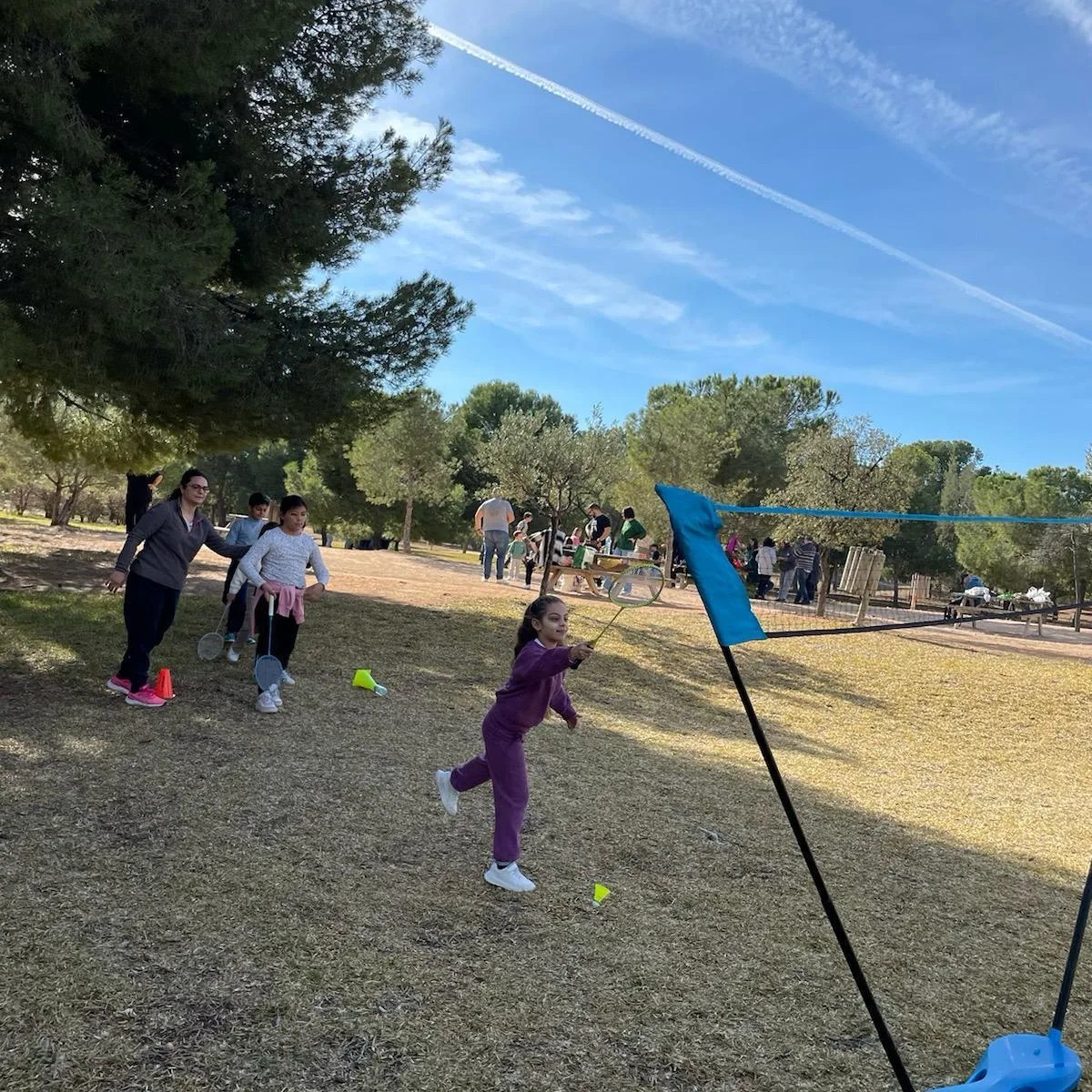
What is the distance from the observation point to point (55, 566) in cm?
1517

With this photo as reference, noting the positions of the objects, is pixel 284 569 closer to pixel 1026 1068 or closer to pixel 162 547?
pixel 162 547

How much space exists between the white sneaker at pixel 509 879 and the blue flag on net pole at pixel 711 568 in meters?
2.31

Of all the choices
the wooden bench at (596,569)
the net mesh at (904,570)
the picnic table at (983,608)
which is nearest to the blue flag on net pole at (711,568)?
the net mesh at (904,570)

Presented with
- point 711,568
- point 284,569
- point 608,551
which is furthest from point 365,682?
point 608,551

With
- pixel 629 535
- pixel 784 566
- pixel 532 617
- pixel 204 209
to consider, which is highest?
pixel 204 209

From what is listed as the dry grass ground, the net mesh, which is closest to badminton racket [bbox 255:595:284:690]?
the dry grass ground

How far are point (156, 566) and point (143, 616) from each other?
0.42 meters

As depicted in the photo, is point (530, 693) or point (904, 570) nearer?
point (530, 693)

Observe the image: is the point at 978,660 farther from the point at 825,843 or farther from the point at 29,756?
the point at 29,756

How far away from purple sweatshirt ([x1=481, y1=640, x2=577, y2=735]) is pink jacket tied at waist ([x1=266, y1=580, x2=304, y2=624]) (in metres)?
3.64

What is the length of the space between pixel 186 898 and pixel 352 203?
838 cm

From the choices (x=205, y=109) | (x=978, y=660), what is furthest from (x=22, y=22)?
(x=978, y=660)

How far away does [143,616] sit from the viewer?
7066 mm

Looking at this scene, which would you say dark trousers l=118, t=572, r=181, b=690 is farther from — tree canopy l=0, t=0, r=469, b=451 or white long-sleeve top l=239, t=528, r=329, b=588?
tree canopy l=0, t=0, r=469, b=451
